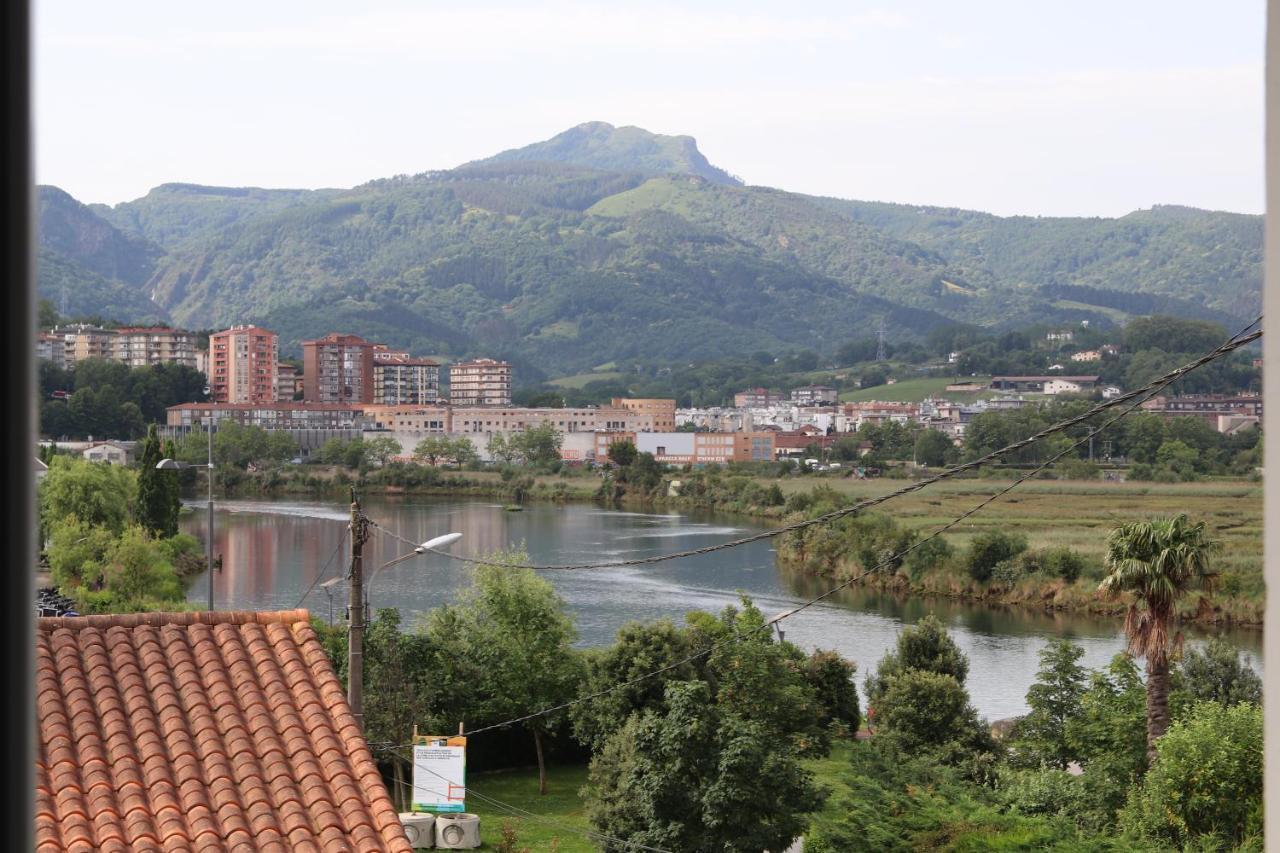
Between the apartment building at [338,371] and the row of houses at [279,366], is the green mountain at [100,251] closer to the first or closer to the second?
the apartment building at [338,371]

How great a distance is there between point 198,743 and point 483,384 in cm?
9117

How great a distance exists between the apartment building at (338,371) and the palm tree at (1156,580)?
81202 millimetres

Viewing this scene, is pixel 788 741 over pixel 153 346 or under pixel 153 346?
under

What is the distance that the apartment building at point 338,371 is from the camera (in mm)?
90062

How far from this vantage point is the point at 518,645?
47.6 ft

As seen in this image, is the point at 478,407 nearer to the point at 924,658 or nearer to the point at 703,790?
the point at 924,658

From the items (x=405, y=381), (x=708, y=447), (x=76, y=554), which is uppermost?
(x=405, y=381)

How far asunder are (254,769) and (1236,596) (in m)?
23.6

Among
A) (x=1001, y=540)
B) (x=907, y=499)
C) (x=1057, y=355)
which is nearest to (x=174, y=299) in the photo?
(x=1057, y=355)

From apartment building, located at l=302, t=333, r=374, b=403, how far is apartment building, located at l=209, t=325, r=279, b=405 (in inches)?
177

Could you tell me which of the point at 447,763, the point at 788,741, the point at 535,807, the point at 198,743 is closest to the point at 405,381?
the point at 788,741

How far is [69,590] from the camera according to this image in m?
22.0

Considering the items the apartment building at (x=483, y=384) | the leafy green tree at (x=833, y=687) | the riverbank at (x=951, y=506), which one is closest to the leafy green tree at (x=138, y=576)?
the leafy green tree at (x=833, y=687)

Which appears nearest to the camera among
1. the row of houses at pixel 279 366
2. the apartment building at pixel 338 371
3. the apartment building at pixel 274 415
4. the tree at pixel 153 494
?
the tree at pixel 153 494
